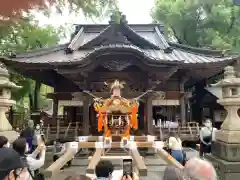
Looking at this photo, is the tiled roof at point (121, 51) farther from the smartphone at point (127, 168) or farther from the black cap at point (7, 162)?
the black cap at point (7, 162)

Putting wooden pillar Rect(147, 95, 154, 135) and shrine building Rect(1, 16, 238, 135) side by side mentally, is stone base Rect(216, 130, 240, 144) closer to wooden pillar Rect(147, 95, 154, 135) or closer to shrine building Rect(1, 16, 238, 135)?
shrine building Rect(1, 16, 238, 135)

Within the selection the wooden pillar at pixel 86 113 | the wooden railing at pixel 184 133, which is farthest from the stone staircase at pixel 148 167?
the wooden railing at pixel 184 133

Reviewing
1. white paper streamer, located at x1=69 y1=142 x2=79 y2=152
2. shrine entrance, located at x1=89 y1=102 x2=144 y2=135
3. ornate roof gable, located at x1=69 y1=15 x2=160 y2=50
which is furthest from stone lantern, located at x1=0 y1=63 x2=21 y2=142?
ornate roof gable, located at x1=69 y1=15 x2=160 y2=50

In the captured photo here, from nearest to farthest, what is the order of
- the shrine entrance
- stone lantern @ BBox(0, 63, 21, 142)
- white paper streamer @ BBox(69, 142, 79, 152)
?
stone lantern @ BBox(0, 63, 21, 142), white paper streamer @ BBox(69, 142, 79, 152), the shrine entrance

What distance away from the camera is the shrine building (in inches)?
439

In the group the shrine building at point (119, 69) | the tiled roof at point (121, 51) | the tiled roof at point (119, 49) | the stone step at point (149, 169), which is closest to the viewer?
the stone step at point (149, 169)

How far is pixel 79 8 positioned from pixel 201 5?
690 inches

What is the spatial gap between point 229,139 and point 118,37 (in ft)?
26.6

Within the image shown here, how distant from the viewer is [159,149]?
7.07 m

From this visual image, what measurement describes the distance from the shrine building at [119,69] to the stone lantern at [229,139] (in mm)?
4342

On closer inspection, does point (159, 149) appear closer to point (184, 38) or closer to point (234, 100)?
point (234, 100)

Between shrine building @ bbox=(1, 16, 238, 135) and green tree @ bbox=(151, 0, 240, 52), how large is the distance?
8.18 meters

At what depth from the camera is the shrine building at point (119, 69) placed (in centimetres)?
1115

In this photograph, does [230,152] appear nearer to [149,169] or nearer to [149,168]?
[149,169]
